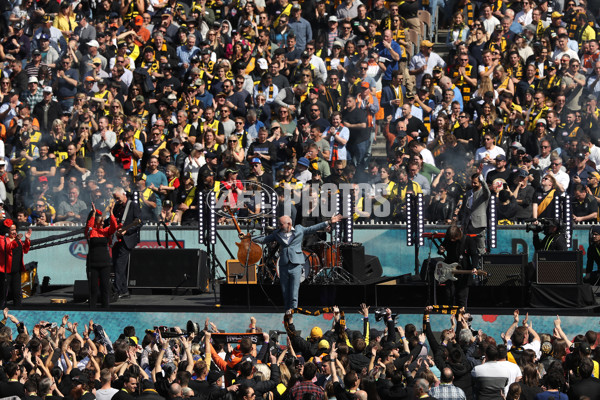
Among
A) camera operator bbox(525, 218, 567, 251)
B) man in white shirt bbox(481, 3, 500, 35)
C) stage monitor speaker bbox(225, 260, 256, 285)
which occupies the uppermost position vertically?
man in white shirt bbox(481, 3, 500, 35)

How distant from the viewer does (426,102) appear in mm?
25359

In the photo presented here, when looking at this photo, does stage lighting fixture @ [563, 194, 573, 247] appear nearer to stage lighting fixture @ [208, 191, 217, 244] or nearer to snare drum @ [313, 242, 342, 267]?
snare drum @ [313, 242, 342, 267]

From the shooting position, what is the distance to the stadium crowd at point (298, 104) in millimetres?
23438

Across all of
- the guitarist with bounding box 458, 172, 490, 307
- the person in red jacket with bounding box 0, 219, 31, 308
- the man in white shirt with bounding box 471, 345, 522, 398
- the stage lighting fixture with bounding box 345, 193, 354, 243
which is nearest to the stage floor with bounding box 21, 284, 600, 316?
the person in red jacket with bounding box 0, 219, 31, 308

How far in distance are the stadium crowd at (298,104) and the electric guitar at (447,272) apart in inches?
105

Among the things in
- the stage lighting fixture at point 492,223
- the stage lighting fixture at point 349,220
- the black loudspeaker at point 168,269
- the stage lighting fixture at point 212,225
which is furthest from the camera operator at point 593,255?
the black loudspeaker at point 168,269

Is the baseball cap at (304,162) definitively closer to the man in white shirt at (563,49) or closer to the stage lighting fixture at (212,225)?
the stage lighting fixture at (212,225)

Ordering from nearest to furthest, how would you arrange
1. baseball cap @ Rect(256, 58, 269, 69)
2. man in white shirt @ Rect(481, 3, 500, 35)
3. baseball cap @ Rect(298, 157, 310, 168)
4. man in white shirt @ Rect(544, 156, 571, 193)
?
man in white shirt @ Rect(544, 156, 571, 193), baseball cap @ Rect(298, 157, 310, 168), man in white shirt @ Rect(481, 3, 500, 35), baseball cap @ Rect(256, 58, 269, 69)

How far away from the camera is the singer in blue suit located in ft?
65.5

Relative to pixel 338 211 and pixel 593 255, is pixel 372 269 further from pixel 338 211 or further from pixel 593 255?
pixel 593 255

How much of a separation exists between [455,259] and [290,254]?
99.7 inches

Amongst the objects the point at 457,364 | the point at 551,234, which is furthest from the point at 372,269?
the point at 457,364

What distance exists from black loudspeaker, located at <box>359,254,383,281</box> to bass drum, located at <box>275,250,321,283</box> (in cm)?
83

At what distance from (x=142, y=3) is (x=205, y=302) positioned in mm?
10096
